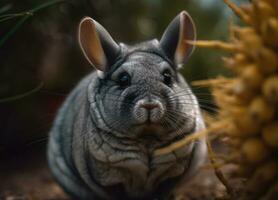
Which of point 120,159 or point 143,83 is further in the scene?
point 120,159

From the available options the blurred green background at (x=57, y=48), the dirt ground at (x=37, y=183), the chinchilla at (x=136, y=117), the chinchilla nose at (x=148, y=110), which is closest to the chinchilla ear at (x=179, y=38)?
the chinchilla at (x=136, y=117)

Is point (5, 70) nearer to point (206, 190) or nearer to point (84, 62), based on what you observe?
point (84, 62)

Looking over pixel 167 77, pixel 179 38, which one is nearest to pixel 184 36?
pixel 179 38

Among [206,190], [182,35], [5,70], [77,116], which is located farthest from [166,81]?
[5,70]

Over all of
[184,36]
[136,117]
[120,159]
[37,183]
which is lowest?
[37,183]

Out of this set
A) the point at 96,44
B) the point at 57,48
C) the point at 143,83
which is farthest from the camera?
the point at 57,48

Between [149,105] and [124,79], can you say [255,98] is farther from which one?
[124,79]

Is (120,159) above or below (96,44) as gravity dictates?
below
